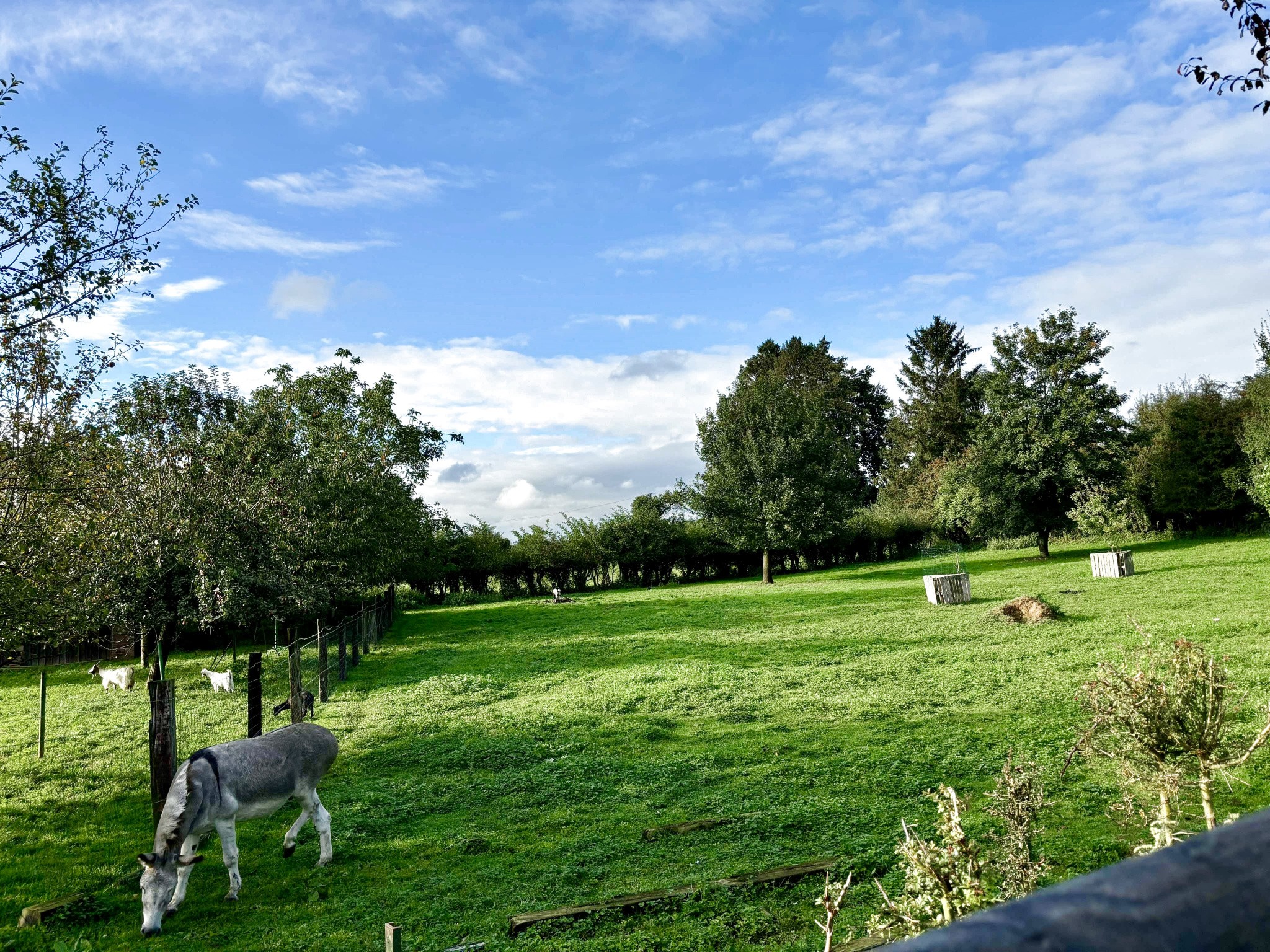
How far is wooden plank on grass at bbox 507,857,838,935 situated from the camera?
6020mm

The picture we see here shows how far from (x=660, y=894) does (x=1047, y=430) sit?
32029mm

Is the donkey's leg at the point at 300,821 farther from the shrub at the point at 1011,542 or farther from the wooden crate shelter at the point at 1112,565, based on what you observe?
the shrub at the point at 1011,542

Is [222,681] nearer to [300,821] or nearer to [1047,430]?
[300,821]

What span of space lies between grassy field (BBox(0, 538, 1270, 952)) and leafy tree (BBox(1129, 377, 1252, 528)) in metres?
18.2

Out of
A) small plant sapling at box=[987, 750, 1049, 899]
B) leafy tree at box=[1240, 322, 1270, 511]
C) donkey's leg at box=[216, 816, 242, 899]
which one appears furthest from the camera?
leafy tree at box=[1240, 322, 1270, 511]

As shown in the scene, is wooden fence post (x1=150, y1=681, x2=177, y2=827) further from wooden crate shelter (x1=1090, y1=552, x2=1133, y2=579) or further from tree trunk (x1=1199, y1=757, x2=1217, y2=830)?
wooden crate shelter (x1=1090, y1=552, x2=1133, y2=579)

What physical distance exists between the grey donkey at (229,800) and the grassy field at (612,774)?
28 cm

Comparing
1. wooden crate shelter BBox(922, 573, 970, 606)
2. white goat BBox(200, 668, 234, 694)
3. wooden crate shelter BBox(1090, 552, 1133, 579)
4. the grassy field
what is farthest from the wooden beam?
wooden crate shelter BBox(1090, 552, 1133, 579)

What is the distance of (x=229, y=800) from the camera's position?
7.37 metres

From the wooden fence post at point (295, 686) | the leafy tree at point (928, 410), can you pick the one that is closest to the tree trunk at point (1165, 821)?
the wooden fence post at point (295, 686)

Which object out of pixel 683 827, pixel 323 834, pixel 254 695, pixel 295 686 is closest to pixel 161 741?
pixel 254 695

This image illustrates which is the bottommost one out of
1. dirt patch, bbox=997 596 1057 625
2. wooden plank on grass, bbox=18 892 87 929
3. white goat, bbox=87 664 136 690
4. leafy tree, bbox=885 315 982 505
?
wooden plank on grass, bbox=18 892 87 929

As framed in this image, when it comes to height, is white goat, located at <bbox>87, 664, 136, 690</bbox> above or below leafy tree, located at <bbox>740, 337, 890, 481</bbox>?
below

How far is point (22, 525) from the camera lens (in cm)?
937
